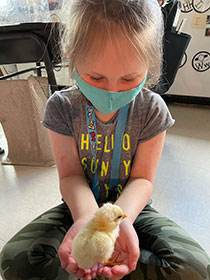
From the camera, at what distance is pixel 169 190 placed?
46.2 inches

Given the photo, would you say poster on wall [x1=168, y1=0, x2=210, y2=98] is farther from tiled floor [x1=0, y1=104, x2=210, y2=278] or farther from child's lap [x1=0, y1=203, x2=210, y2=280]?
child's lap [x1=0, y1=203, x2=210, y2=280]

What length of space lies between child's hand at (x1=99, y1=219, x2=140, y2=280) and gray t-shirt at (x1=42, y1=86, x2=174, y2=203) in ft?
0.62

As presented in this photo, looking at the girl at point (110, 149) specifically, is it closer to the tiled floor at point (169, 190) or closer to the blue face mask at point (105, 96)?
the blue face mask at point (105, 96)

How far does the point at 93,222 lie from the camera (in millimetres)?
472

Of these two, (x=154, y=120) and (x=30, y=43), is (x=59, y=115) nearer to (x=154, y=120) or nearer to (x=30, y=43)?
(x=154, y=120)

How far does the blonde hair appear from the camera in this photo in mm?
519

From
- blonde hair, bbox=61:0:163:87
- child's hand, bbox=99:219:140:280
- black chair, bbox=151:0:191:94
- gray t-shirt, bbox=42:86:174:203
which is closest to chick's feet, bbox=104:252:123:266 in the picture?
child's hand, bbox=99:219:140:280

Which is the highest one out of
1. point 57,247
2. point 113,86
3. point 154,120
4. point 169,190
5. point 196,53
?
point 113,86

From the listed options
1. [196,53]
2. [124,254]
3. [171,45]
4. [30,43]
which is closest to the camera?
[124,254]

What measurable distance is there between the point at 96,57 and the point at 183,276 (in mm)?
504

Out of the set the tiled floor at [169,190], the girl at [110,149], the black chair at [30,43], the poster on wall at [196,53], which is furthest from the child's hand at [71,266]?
the poster on wall at [196,53]

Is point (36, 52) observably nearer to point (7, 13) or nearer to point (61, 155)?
point (61, 155)

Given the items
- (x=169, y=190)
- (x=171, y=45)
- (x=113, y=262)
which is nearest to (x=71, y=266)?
(x=113, y=262)

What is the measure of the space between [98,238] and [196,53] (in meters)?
1.80
